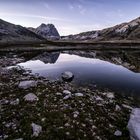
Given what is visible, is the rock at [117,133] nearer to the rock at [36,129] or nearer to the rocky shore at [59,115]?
the rocky shore at [59,115]

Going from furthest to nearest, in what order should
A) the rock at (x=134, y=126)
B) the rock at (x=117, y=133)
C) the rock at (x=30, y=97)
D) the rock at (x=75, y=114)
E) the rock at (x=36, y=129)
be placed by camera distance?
the rock at (x=30, y=97), the rock at (x=75, y=114), the rock at (x=117, y=133), the rock at (x=134, y=126), the rock at (x=36, y=129)

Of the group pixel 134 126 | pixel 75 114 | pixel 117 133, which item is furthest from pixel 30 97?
pixel 134 126

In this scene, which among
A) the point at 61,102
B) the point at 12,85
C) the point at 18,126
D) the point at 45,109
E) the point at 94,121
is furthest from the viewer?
the point at 12,85

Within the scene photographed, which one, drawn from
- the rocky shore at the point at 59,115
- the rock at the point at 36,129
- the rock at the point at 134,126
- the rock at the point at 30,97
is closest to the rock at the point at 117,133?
the rocky shore at the point at 59,115

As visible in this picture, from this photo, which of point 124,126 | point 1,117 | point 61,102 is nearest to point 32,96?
point 61,102

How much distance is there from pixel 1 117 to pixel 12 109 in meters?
1.20

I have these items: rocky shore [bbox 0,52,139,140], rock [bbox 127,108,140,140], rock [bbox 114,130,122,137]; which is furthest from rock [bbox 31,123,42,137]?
rock [bbox 127,108,140,140]

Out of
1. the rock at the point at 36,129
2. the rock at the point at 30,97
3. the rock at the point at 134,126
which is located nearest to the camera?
the rock at the point at 36,129

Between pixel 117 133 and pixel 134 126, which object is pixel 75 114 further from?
pixel 134 126

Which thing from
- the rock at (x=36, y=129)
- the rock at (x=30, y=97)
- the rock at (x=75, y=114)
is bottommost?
the rock at (x=30, y=97)

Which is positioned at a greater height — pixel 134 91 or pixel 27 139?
pixel 27 139

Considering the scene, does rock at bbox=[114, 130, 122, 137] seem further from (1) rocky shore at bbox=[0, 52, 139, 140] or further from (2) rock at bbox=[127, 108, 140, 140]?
(2) rock at bbox=[127, 108, 140, 140]

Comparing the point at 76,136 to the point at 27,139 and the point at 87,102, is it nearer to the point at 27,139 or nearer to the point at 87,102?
the point at 27,139

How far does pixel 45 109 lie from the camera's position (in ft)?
45.3
